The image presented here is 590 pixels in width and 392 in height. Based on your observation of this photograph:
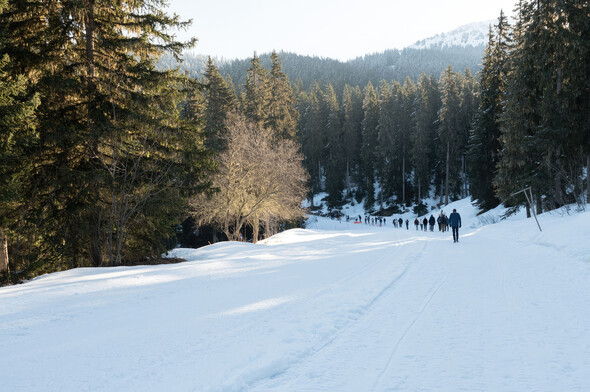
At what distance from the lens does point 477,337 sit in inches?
183

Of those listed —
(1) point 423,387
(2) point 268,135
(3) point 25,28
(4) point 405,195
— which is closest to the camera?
(1) point 423,387

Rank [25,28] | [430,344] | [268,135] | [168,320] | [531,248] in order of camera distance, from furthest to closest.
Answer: [268,135], [531,248], [25,28], [168,320], [430,344]

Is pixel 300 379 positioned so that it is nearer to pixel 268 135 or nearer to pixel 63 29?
pixel 63 29

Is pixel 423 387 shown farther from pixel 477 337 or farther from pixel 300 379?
pixel 477 337

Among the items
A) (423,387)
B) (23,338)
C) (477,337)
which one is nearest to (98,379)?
(23,338)

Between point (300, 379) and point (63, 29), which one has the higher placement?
point (63, 29)

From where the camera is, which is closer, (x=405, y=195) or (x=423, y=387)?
(x=423, y=387)

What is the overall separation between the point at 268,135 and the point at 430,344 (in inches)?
980

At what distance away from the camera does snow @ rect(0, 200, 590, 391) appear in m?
3.56

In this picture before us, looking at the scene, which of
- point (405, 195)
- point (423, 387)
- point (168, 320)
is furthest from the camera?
point (405, 195)

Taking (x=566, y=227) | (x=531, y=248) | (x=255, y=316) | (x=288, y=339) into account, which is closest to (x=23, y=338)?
(x=255, y=316)

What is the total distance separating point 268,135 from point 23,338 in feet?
80.7

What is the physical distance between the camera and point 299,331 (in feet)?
16.2

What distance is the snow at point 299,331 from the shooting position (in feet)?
11.7
